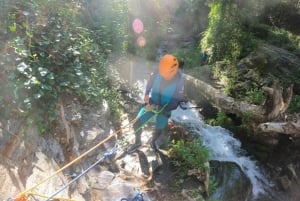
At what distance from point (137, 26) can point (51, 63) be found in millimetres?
9753

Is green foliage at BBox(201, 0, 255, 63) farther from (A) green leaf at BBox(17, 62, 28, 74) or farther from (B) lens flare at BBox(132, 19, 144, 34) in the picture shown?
(A) green leaf at BBox(17, 62, 28, 74)

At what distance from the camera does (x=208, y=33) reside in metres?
13.7

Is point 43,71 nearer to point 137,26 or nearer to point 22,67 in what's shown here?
point 22,67

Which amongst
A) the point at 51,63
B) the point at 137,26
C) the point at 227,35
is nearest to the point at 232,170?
the point at 51,63

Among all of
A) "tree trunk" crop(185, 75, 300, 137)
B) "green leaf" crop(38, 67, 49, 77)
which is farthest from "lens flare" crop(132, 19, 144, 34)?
"green leaf" crop(38, 67, 49, 77)

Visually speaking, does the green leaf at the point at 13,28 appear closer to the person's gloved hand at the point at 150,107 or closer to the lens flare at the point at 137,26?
the person's gloved hand at the point at 150,107

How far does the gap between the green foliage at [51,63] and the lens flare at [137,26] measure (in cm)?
710

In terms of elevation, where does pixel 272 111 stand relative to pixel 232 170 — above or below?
above

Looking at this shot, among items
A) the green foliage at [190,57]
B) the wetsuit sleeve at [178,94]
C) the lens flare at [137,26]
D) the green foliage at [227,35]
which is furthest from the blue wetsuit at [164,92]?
the lens flare at [137,26]

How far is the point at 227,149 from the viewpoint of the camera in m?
8.18

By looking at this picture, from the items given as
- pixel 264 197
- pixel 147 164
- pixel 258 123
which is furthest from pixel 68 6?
pixel 264 197

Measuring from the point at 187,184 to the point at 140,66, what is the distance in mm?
8018

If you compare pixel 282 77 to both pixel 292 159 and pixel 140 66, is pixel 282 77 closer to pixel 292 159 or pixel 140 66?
pixel 292 159

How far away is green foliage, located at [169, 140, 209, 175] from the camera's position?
6.14 m
